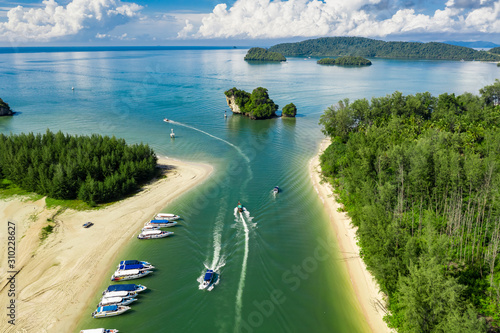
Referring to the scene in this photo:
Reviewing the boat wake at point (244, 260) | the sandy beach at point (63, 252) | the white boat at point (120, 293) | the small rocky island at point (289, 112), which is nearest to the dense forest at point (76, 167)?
the sandy beach at point (63, 252)

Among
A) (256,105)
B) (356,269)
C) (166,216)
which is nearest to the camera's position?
(356,269)

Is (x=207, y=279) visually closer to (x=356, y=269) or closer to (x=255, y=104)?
(x=356, y=269)

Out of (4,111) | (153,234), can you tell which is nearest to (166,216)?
(153,234)

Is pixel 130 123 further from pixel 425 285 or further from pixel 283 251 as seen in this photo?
pixel 425 285

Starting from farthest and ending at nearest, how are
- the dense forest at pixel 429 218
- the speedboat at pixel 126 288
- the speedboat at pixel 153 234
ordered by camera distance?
the speedboat at pixel 153 234 < the speedboat at pixel 126 288 < the dense forest at pixel 429 218

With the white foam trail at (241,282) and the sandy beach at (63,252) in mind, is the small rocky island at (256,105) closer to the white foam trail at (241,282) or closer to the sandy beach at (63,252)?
the sandy beach at (63,252)

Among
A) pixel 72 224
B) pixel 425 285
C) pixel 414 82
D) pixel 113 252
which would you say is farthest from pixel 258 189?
pixel 414 82

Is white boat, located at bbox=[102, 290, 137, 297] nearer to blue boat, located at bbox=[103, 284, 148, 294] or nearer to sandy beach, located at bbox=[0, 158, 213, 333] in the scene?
blue boat, located at bbox=[103, 284, 148, 294]
